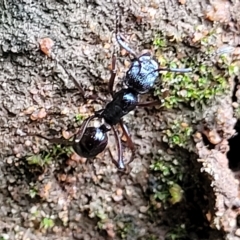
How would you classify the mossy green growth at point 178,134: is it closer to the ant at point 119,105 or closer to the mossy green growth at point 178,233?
the ant at point 119,105

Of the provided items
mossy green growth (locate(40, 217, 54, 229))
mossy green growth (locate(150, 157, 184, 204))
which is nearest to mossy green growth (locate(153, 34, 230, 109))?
mossy green growth (locate(150, 157, 184, 204))

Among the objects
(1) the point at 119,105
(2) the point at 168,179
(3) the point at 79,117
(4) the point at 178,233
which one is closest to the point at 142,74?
(1) the point at 119,105

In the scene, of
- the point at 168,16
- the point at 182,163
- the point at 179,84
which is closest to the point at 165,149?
the point at 182,163

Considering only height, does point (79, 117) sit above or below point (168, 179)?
above

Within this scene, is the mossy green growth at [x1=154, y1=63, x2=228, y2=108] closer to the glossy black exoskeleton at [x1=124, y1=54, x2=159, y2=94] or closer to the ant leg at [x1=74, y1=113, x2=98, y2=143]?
the glossy black exoskeleton at [x1=124, y1=54, x2=159, y2=94]

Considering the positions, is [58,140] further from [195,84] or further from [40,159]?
[195,84]

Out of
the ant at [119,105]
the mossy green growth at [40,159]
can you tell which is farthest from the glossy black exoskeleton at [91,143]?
the mossy green growth at [40,159]

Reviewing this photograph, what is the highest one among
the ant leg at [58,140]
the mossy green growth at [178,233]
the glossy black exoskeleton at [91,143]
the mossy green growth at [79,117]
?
the mossy green growth at [79,117]

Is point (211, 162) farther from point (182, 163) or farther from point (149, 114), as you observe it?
point (149, 114)

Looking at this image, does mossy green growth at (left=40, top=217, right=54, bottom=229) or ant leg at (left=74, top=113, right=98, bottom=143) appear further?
mossy green growth at (left=40, top=217, right=54, bottom=229)
